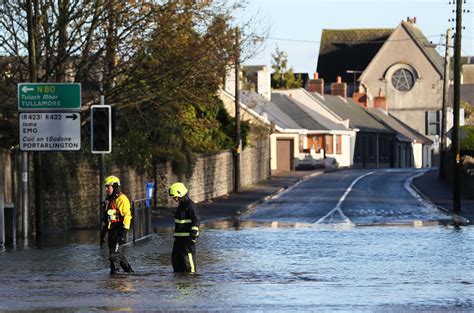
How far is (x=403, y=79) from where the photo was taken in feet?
402

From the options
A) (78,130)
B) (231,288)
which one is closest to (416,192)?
(78,130)

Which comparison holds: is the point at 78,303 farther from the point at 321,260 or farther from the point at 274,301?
the point at 321,260

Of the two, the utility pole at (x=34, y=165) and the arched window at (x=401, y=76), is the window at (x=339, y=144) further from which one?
the utility pole at (x=34, y=165)

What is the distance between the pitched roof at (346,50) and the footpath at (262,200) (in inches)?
2524

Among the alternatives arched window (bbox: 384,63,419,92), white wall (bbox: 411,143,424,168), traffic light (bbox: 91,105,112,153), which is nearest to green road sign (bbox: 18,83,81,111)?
traffic light (bbox: 91,105,112,153)

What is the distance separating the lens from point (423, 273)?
20.3 metres

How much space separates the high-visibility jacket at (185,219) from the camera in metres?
20.0

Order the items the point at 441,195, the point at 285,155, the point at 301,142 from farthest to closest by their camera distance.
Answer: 1. the point at 301,142
2. the point at 285,155
3. the point at 441,195

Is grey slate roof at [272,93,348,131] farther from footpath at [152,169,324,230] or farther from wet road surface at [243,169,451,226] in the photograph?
wet road surface at [243,169,451,226]

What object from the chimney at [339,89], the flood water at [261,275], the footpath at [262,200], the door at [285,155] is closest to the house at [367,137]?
the chimney at [339,89]

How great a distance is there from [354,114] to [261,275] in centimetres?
8726

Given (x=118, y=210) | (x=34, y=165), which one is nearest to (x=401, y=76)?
(x=34, y=165)

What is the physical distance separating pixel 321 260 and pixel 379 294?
21.3ft

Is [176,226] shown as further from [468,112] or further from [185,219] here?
[468,112]
